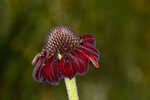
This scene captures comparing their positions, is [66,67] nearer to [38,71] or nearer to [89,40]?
[38,71]

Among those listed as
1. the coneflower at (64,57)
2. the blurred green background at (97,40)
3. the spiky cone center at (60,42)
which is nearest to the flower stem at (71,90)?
the coneflower at (64,57)

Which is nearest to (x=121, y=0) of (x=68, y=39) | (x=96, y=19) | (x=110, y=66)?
(x=96, y=19)

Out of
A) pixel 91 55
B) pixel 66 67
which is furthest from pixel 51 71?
pixel 91 55

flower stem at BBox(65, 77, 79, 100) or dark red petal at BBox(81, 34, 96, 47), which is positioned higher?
dark red petal at BBox(81, 34, 96, 47)

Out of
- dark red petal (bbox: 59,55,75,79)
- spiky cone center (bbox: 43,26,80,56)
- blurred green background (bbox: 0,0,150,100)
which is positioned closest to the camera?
dark red petal (bbox: 59,55,75,79)

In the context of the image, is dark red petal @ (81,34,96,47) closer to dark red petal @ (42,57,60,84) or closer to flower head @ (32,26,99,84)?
flower head @ (32,26,99,84)

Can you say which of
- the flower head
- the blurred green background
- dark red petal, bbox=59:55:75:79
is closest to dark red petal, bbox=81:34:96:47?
the flower head

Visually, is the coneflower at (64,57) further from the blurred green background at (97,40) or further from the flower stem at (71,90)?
the blurred green background at (97,40)

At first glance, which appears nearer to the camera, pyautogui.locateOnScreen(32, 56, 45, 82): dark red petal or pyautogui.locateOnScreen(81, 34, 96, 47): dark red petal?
pyautogui.locateOnScreen(32, 56, 45, 82): dark red petal

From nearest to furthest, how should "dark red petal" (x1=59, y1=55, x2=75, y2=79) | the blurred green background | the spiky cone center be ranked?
1. "dark red petal" (x1=59, y1=55, x2=75, y2=79)
2. the spiky cone center
3. the blurred green background

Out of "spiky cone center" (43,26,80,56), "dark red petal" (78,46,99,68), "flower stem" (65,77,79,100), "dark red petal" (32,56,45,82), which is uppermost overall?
"spiky cone center" (43,26,80,56)
